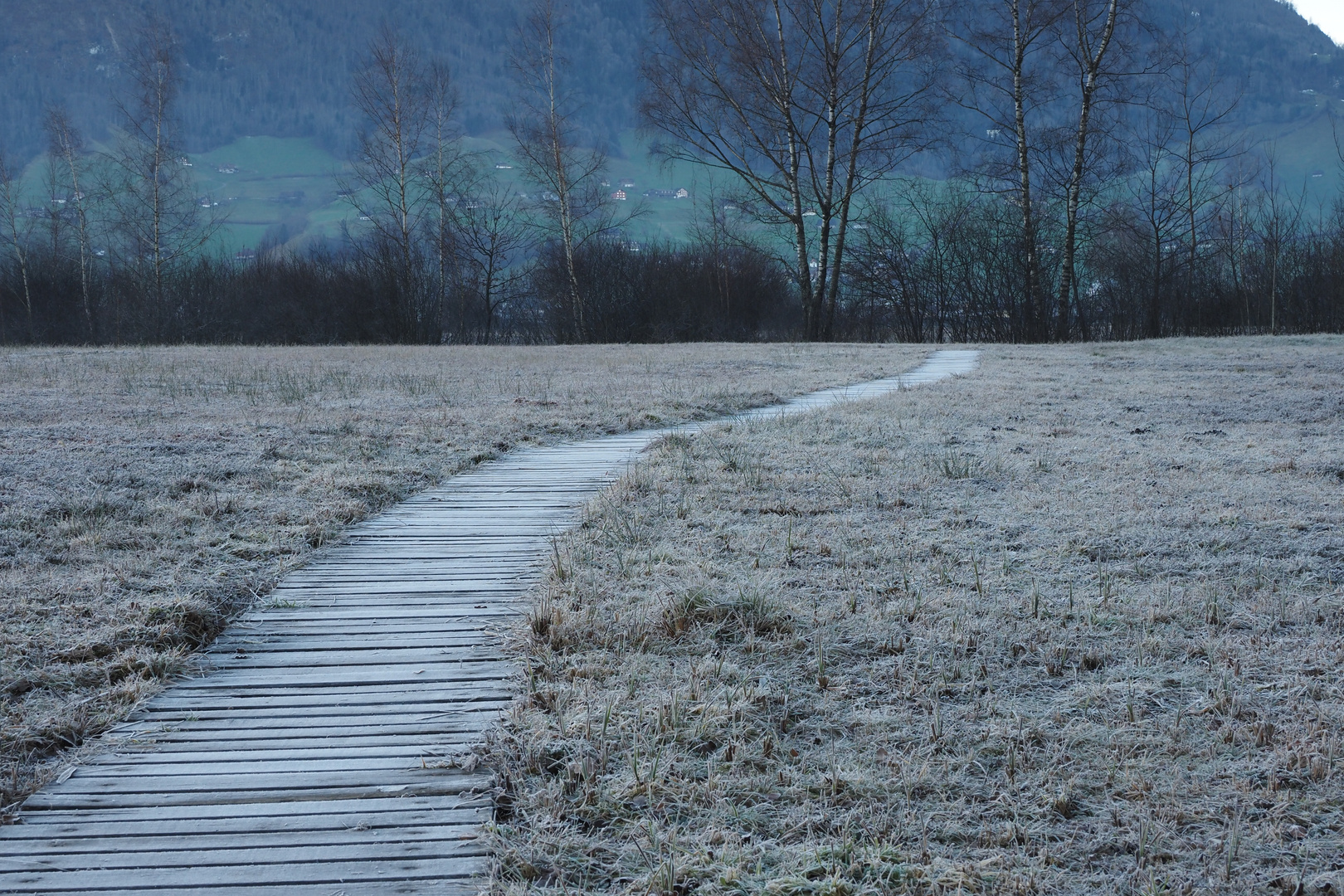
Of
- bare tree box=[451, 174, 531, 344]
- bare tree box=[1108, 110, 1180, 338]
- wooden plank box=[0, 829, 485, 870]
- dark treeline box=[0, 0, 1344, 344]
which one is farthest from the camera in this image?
bare tree box=[451, 174, 531, 344]

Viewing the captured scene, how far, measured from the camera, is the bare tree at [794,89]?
21.7m

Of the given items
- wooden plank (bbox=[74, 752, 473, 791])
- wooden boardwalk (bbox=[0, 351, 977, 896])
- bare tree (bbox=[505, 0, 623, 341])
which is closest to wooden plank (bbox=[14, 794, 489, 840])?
wooden boardwalk (bbox=[0, 351, 977, 896])

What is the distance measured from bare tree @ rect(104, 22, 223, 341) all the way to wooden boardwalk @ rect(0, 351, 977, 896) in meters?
25.7

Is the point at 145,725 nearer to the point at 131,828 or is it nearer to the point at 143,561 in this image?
the point at 131,828

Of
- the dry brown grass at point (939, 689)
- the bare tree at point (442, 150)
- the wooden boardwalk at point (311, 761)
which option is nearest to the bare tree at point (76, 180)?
the bare tree at point (442, 150)

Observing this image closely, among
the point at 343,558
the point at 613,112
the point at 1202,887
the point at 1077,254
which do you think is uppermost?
the point at 613,112

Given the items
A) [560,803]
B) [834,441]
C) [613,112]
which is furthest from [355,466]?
[613,112]

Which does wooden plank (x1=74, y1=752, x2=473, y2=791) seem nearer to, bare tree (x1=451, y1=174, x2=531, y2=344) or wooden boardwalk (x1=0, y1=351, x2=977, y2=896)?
wooden boardwalk (x1=0, y1=351, x2=977, y2=896)

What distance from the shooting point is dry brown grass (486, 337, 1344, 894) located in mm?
2006

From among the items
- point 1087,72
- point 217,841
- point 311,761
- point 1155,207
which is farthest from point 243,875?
point 1155,207

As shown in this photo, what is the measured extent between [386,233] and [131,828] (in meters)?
26.6

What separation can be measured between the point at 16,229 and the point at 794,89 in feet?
79.8

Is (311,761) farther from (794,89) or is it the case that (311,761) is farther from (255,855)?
(794,89)

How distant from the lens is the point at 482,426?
8.16 m
